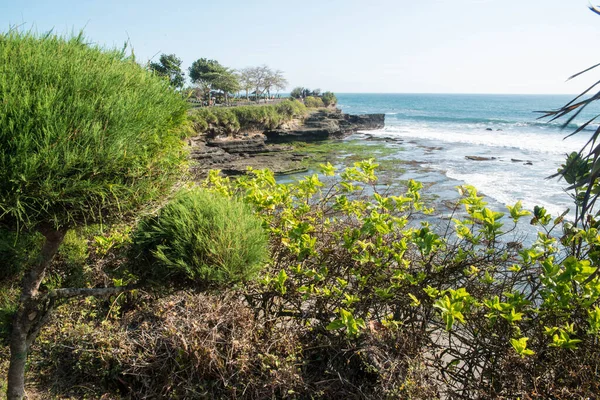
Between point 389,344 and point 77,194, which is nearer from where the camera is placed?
point 77,194

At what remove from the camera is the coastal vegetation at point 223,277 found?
2.70 m

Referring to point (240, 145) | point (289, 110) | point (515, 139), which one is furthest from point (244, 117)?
point (515, 139)

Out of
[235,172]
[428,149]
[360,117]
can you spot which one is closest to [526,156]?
[428,149]

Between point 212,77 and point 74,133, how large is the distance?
54633 millimetres

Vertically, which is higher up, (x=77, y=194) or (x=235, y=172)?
(x=77, y=194)

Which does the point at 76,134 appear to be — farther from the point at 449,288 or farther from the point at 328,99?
the point at 328,99

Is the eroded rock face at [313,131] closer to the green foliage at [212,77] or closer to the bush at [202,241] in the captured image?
the green foliage at [212,77]

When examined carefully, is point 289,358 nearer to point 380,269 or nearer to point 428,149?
point 380,269

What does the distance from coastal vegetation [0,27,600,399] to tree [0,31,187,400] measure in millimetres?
14

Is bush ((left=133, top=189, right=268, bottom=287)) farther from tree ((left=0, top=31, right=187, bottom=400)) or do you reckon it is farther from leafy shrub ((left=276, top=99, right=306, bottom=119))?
leafy shrub ((left=276, top=99, right=306, bottom=119))

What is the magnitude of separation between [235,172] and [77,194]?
24.4m

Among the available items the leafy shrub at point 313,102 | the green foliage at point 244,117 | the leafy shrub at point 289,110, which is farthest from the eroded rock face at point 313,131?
the leafy shrub at point 313,102

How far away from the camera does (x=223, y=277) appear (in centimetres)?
344

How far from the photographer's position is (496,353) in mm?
3219
